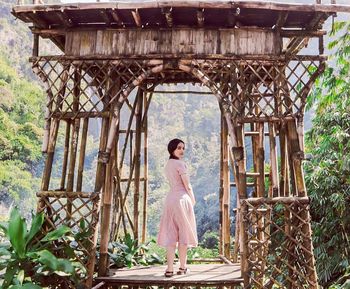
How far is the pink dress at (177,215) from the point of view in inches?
210

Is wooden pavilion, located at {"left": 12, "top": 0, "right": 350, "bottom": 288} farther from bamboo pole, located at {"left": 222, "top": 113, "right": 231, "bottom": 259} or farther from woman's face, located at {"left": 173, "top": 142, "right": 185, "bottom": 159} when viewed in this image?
bamboo pole, located at {"left": 222, "top": 113, "right": 231, "bottom": 259}

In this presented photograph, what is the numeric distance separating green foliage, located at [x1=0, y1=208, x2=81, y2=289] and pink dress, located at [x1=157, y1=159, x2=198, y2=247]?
3.67 ft

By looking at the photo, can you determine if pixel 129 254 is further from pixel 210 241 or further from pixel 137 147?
pixel 210 241

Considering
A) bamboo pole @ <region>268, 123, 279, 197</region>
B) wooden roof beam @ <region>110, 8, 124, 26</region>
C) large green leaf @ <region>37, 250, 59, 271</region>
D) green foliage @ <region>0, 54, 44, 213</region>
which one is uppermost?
green foliage @ <region>0, 54, 44, 213</region>

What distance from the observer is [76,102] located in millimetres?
5738

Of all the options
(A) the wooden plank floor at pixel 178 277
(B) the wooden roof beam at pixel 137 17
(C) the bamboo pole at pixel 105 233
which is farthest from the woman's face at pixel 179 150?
(B) the wooden roof beam at pixel 137 17

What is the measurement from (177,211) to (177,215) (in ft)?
0.16

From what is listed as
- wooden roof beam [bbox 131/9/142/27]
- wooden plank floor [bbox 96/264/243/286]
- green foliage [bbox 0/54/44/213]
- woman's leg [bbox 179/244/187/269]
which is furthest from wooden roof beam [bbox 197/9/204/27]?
green foliage [bbox 0/54/44/213]

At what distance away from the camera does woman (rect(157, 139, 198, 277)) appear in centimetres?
534

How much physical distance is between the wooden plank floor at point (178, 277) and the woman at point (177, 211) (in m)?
0.25

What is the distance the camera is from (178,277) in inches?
213

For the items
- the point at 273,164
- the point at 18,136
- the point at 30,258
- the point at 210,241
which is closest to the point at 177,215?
the point at 273,164

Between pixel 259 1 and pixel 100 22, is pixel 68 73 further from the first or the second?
pixel 259 1

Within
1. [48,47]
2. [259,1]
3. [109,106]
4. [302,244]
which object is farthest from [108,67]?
[48,47]
